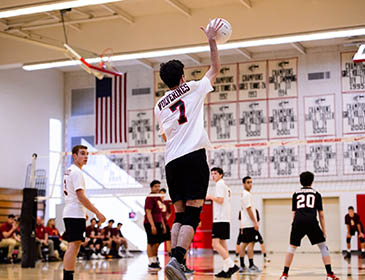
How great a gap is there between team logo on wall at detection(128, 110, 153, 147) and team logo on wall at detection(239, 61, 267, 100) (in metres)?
4.11

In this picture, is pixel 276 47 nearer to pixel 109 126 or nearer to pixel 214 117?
pixel 214 117

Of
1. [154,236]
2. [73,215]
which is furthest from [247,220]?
[73,215]

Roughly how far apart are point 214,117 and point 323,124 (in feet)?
14.2

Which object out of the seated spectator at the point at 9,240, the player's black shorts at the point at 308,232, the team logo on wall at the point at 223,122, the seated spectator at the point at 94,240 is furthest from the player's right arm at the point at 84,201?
the team logo on wall at the point at 223,122

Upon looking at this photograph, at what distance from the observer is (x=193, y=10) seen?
1484cm

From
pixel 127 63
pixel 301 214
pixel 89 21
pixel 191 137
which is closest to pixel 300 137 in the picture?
pixel 127 63

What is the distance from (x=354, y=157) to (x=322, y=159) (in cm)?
115

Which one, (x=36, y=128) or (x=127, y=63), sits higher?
(x=127, y=63)

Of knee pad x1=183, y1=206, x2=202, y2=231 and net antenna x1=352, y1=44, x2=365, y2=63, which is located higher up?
Answer: net antenna x1=352, y1=44, x2=365, y2=63

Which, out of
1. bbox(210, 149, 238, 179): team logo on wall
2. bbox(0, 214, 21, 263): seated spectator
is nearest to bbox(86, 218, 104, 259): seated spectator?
bbox(0, 214, 21, 263): seated spectator

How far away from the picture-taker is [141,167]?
24.1 m

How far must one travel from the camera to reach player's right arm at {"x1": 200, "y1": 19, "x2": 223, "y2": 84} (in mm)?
4785

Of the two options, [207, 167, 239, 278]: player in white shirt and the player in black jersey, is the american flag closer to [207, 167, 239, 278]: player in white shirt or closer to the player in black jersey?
[207, 167, 239, 278]: player in white shirt

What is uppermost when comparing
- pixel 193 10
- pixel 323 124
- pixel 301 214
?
pixel 193 10
